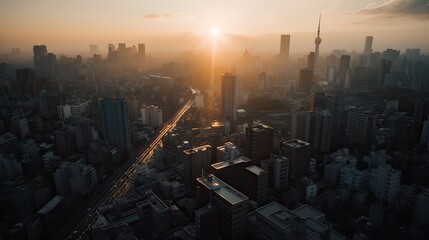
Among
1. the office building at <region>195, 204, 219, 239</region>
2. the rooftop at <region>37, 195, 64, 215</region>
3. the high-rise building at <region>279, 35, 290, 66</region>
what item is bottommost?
the rooftop at <region>37, 195, 64, 215</region>

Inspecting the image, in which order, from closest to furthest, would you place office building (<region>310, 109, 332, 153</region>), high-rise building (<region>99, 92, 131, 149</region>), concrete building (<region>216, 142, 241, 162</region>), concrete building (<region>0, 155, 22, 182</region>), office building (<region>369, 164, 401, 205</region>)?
office building (<region>369, 164, 401, 205</region>) → concrete building (<region>0, 155, 22, 182</region>) → concrete building (<region>216, 142, 241, 162</region>) → office building (<region>310, 109, 332, 153</region>) → high-rise building (<region>99, 92, 131, 149</region>)

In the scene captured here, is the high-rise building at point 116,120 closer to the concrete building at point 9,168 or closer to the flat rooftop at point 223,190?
the concrete building at point 9,168

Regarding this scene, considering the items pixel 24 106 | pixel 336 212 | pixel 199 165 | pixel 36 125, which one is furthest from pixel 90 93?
pixel 336 212

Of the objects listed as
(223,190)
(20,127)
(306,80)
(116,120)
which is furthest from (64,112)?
(306,80)

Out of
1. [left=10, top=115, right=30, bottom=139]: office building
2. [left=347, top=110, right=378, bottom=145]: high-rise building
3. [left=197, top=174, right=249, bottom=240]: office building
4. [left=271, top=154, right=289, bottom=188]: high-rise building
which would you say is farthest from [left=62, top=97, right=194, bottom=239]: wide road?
[left=347, top=110, right=378, bottom=145]: high-rise building

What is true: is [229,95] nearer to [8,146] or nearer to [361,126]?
[361,126]

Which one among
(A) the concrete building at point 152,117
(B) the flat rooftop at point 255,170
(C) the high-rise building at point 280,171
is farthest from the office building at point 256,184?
(A) the concrete building at point 152,117

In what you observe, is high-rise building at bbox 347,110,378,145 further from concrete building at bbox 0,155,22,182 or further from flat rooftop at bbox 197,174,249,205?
concrete building at bbox 0,155,22,182

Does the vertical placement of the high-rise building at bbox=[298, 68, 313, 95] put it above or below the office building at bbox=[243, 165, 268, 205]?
above

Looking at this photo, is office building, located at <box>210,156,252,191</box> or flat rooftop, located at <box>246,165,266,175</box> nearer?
office building, located at <box>210,156,252,191</box>
